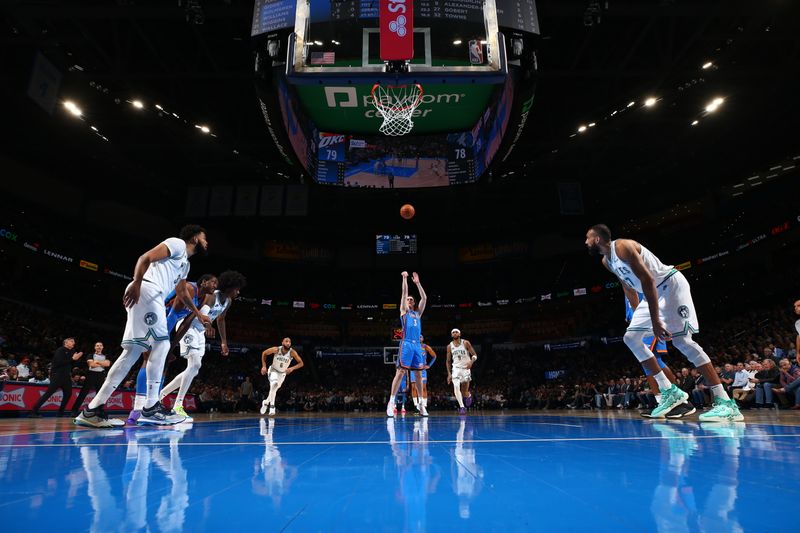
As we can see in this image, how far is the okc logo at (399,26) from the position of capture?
7141 mm

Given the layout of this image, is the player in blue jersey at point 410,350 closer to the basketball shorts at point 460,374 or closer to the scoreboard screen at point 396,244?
the basketball shorts at point 460,374

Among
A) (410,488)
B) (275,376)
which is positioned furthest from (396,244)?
(410,488)

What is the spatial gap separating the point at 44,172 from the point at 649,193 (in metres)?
29.3

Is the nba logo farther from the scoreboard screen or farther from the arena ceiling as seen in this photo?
the scoreboard screen

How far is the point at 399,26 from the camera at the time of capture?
7.18 meters

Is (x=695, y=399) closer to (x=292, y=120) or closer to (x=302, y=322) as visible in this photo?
(x=292, y=120)

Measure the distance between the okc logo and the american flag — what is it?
979 mm

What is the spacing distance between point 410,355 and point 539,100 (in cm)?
1188

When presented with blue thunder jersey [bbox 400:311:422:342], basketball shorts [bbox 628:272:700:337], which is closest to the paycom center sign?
blue thunder jersey [bbox 400:311:422:342]

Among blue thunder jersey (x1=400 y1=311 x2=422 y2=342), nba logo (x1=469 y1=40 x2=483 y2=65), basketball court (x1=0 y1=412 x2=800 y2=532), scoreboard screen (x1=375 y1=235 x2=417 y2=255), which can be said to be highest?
scoreboard screen (x1=375 y1=235 x2=417 y2=255)

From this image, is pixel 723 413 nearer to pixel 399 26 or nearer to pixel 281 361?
pixel 399 26

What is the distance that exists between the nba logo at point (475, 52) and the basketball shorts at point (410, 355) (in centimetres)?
482

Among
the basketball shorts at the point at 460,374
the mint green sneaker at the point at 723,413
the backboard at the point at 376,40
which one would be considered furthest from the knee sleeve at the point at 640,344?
the basketball shorts at the point at 460,374

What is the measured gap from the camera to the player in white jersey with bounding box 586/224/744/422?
472 cm
